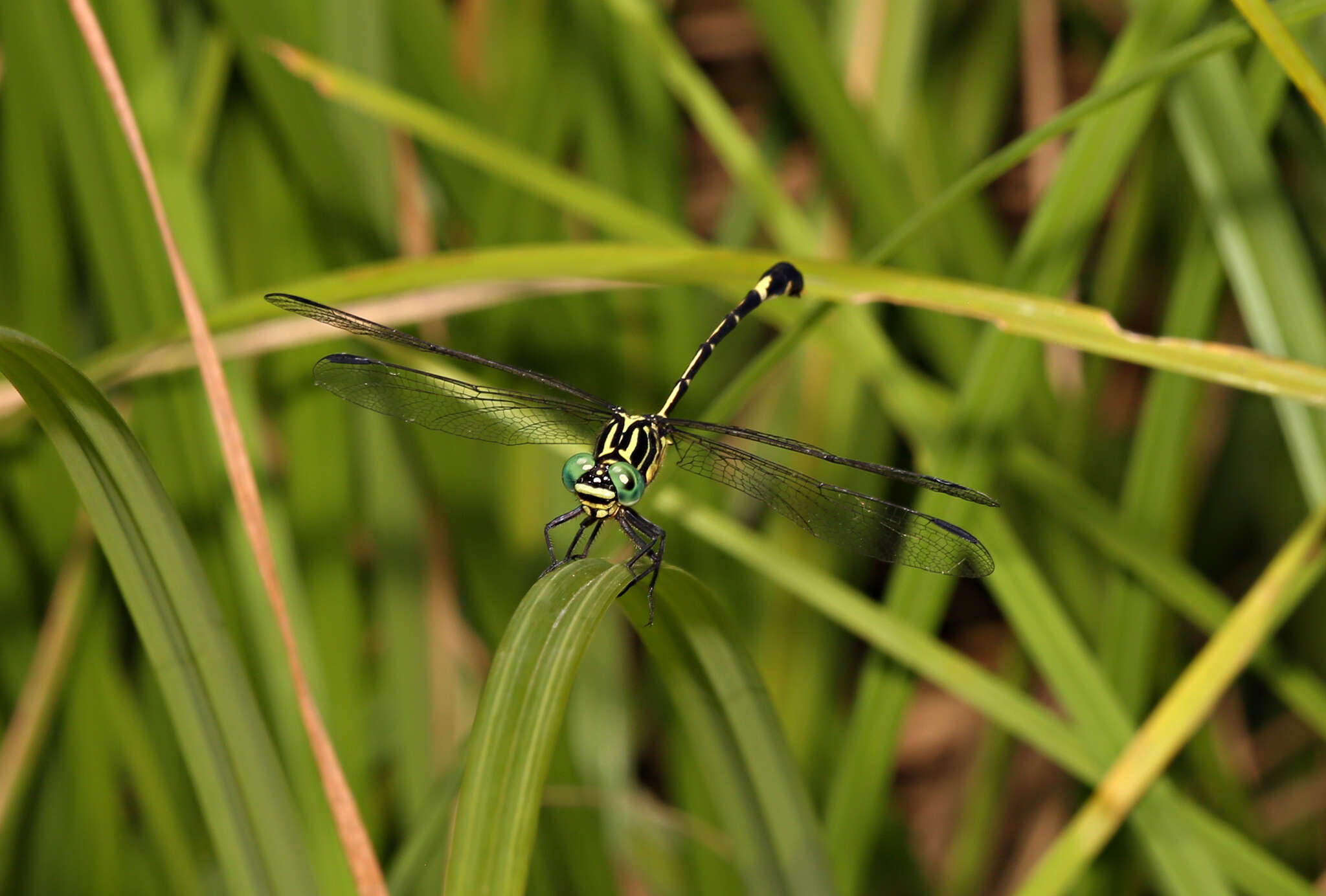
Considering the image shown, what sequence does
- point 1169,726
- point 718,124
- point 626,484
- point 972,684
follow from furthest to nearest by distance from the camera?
point 718,124 → point 626,484 → point 972,684 → point 1169,726

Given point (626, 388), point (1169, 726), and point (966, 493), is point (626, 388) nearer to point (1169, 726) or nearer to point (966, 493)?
point (966, 493)

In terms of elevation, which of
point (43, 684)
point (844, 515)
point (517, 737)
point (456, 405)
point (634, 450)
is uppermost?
point (456, 405)

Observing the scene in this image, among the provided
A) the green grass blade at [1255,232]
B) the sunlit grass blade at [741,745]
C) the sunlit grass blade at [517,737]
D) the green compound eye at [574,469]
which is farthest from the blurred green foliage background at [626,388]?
the sunlit grass blade at [517,737]

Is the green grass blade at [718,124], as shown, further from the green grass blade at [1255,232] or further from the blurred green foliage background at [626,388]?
the green grass blade at [1255,232]

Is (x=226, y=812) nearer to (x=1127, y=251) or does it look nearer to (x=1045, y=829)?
(x=1127, y=251)

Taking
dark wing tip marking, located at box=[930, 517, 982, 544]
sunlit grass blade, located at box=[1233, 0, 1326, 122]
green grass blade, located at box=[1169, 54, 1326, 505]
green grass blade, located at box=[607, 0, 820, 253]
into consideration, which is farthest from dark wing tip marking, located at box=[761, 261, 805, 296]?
green grass blade, located at box=[1169, 54, 1326, 505]

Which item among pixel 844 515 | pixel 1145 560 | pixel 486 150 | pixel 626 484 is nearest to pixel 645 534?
pixel 626 484
